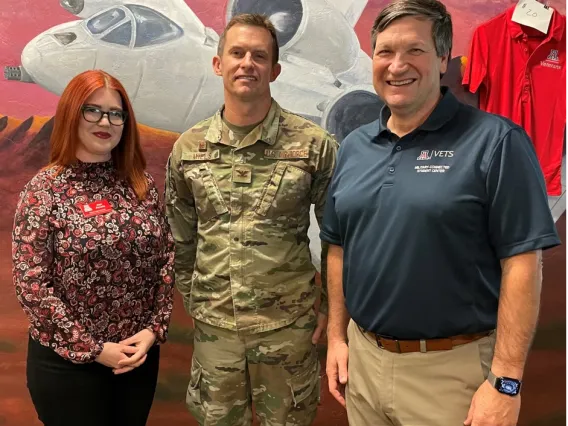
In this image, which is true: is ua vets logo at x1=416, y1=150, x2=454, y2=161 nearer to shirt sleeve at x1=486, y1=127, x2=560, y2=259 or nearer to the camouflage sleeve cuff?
shirt sleeve at x1=486, y1=127, x2=560, y2=259

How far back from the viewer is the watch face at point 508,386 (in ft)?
3.56

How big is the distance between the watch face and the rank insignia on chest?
3.03ft

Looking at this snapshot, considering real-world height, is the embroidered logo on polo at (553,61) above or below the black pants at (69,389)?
above

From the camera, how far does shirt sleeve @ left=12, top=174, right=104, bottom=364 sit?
1.33 m

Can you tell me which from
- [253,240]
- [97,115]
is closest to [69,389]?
[253,240]

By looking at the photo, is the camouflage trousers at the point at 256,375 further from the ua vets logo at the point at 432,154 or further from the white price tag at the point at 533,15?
the white price tag at the point at 533,15

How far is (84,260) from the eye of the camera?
138cm

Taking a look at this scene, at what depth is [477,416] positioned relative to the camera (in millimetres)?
1110

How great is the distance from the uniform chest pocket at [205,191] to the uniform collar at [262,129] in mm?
106

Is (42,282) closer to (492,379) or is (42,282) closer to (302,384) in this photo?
(302,384)

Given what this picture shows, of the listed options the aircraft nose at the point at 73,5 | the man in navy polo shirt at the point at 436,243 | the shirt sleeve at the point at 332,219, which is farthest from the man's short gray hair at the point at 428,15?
the aircraft nose at the point at 73,5

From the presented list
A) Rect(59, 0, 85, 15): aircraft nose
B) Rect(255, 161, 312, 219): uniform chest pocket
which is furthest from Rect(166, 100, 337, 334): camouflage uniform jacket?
Rect(59, 0, 85, 15): aircraft nose

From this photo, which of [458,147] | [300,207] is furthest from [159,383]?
[458,147]

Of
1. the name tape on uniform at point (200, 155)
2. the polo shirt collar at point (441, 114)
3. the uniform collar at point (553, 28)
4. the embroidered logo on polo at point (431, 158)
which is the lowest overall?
the name tape on uniform at point (200, 155)
